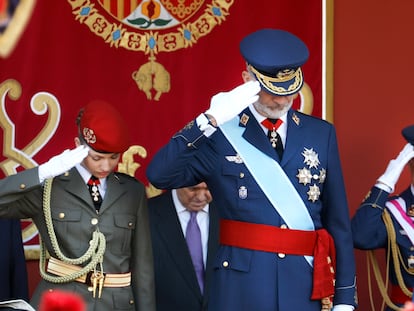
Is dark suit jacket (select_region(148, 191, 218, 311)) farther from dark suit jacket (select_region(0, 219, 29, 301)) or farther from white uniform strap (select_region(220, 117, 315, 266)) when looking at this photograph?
white uniform strap (select_region(220, 117, 315, 266))

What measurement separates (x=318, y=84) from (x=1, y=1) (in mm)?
1623

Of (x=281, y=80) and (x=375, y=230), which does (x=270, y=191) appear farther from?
(x=375, y=230)

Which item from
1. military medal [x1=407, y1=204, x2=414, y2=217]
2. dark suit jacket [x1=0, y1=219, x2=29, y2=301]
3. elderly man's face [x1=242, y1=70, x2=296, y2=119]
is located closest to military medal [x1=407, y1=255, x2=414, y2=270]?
military medal [x1=407, y1=204, x2=414, y2=217]

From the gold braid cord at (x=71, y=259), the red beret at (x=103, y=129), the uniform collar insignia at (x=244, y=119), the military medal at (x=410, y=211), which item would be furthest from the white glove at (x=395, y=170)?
the gold braid cord at (x=71, y=259)

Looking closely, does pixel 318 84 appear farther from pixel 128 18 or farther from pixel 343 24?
pixel 128 18

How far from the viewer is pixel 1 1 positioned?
488 centimetres

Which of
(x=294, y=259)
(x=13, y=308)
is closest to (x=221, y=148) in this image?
(x=294, y=259)

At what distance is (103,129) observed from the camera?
425cm

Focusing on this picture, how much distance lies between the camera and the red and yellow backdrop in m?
5.16

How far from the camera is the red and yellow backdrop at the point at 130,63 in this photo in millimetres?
5160

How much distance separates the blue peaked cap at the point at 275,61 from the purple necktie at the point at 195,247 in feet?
3.80

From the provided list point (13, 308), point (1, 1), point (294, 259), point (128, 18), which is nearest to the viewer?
point (13, 308)

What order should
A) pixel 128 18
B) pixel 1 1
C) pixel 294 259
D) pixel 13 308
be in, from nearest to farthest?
pixel 13 308, pixel 294 259, pixel 1 1, pixel 128 18

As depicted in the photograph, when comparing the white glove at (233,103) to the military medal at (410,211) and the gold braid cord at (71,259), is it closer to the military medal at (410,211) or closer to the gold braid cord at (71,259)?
the gold braid cord at (71,259)
